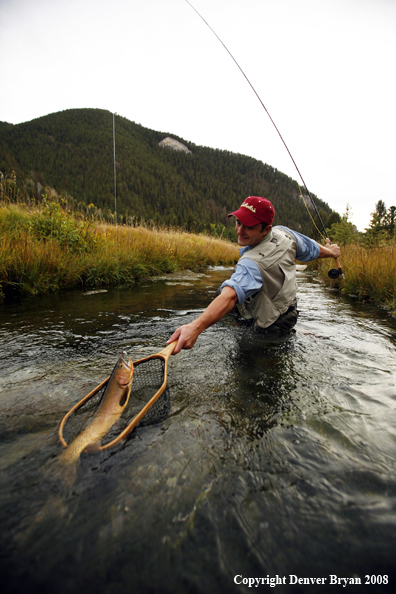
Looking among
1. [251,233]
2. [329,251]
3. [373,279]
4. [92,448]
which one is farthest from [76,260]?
[373,279]

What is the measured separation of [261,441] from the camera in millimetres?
1753

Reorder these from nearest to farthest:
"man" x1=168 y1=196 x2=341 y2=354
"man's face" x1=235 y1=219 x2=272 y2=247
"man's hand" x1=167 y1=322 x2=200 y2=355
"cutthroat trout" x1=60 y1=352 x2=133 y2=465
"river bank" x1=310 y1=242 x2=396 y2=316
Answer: "cutthroat trout" x1=60 y1=352 x2=133 y2=465 < "man's hand" x1=167 y1=322 x2=200 y2=355 < "man" x1=168 y1=196 x2=341 y2=354 < "man's face" x1=235 y1=219 x2=272 y2=247 < "river bank" x1=310 y1=242 x2=396 y2=316

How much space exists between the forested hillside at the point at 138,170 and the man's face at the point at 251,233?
72.0 m

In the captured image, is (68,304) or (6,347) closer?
(6,347)

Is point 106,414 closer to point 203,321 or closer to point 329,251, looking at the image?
point 203,321

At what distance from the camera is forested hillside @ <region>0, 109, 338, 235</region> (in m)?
85.4

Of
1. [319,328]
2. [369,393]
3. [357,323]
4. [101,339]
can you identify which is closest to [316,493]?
[369,393]

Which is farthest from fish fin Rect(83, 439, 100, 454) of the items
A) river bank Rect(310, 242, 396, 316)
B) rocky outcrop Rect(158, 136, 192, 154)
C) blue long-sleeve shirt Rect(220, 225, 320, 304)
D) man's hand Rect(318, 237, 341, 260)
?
rocky outcrop Rect(158, 136, 192, 154)

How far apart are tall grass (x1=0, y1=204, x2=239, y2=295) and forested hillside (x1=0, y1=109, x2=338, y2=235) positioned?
6563 cm

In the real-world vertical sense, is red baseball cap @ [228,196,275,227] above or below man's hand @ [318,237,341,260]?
above

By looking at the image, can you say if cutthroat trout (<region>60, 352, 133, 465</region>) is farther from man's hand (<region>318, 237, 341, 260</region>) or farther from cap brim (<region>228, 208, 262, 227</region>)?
man's hand (<region>318, 237, 341, 260</region>)

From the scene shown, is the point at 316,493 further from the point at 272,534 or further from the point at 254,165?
the point at 254,165

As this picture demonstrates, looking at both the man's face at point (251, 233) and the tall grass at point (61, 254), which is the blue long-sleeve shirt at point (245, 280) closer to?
the man's face at point (251, 233)

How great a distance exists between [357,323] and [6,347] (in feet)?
16.2
